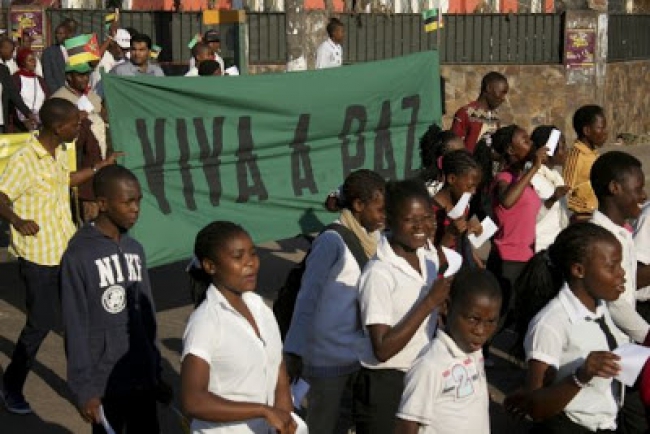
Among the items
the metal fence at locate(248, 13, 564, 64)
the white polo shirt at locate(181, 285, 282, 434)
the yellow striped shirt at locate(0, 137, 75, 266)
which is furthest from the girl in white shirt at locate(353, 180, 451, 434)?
the metal fence at locate(248, 13, 564, 64)

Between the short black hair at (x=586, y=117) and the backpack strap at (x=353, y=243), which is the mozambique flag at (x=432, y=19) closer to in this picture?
the short black hair at (x=586, y=117)

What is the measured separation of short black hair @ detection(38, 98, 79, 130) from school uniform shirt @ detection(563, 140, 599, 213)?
3.35 metres

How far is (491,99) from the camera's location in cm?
1015

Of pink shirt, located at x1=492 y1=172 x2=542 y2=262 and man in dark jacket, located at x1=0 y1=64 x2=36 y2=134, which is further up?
man in dark jacket, located at x1=0 y1=64 x2=36 y2=134

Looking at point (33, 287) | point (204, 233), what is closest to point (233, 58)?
point (33, 287)

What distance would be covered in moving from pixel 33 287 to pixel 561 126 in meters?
13.9

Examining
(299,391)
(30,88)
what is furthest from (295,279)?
(30,88)

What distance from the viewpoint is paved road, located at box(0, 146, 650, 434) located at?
743cm

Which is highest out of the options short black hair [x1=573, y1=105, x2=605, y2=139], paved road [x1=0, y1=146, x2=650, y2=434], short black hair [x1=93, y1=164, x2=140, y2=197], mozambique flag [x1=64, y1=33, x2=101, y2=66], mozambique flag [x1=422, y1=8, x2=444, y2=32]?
mozambique flag [x1=422, y1=8, x2=444, y2=32]

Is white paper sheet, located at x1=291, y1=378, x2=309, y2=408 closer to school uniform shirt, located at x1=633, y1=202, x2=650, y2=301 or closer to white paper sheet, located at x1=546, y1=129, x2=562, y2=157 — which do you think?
school uniform shirt, located at x1=633, y1=202, x2=650, y2=301

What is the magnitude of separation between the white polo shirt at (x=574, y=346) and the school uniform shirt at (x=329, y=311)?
3.64 ft

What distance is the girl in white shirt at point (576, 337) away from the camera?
15.5ft

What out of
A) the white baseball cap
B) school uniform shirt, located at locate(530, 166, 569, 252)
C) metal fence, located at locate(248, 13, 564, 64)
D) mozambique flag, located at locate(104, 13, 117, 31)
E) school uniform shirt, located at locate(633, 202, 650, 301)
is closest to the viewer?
school uniform shirt, located at locate(633, 202, 650, 301)

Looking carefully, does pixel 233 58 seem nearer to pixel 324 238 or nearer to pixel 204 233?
pixel 324 238
